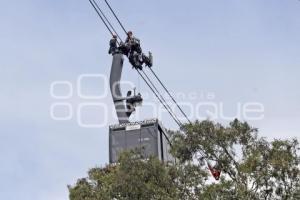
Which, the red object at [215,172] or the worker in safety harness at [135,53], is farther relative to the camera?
the worker in safety harness at [135,53]

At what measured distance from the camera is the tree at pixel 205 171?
1900cm

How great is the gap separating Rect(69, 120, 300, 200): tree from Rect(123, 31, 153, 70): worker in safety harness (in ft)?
70.4

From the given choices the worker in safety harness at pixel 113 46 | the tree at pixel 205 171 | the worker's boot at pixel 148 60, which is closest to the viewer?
the tree at pixel 205 171

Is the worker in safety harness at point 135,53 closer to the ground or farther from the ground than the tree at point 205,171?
farther from the ground

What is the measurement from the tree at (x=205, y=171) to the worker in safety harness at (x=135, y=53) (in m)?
21.5

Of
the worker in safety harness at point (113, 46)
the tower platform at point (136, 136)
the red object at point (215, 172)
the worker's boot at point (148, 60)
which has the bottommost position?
the red object at point (215, 172)

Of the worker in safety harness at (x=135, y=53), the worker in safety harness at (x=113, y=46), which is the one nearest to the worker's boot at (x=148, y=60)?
the worker in safety harness at (x=135, y=53)

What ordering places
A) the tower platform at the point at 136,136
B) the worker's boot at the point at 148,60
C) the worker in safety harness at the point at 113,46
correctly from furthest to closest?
the worker's boot at the point at 148,60
the worker in safety harness at the point at 113,46
the tower platform at the point at 136,136

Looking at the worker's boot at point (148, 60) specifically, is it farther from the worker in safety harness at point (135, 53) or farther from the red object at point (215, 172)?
the red object at point (215, 172)

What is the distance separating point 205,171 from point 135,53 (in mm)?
23522

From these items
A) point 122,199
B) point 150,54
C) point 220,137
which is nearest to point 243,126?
point 220,137

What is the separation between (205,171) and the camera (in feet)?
65.6

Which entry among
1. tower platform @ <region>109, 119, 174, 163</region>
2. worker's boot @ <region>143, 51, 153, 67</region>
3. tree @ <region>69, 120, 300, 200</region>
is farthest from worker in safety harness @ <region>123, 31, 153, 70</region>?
tree @ <region>69, 120, 300, 200</region>

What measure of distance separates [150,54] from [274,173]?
971 inches
